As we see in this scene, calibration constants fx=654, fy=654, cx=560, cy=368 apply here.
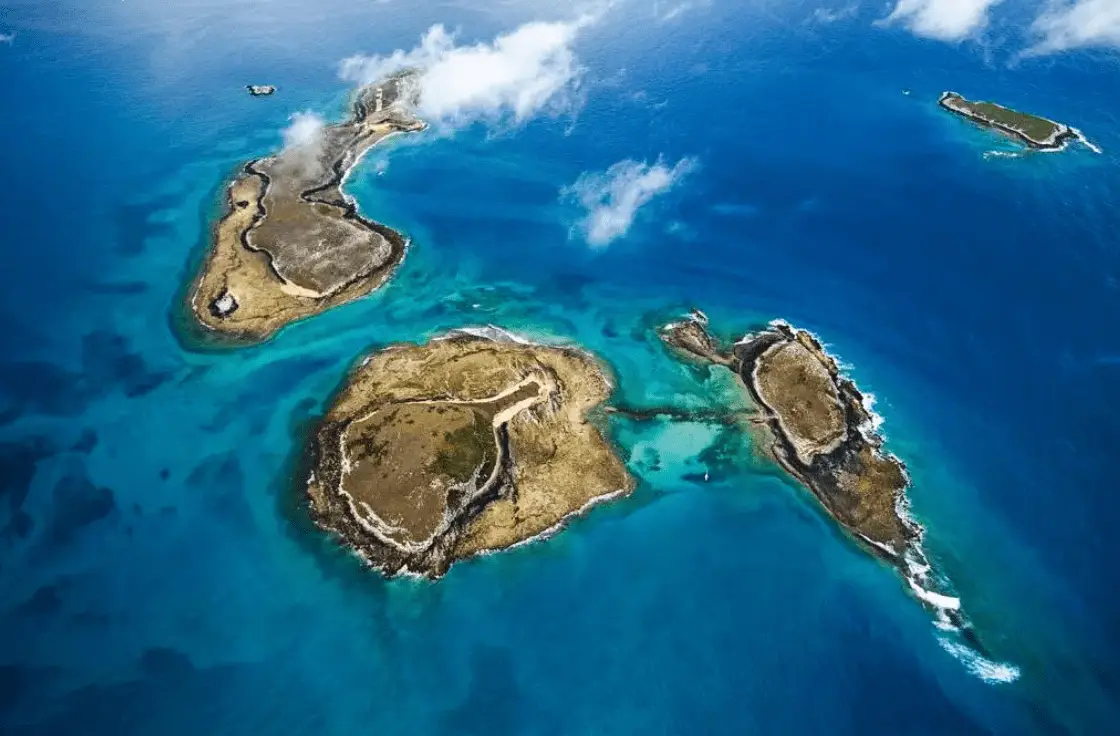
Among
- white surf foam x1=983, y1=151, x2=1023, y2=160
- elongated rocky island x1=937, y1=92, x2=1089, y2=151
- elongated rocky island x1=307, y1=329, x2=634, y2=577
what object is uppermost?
elongated rocky island x1=937, y1=92, x2=1089, y2=151

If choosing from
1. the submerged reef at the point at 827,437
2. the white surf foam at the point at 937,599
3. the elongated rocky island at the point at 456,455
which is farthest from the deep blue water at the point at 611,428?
the elongated rocky island at the point at 456,455

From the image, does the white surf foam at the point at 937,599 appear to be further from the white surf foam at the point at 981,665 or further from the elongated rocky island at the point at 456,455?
the elongated rocky island at the point at 456,455

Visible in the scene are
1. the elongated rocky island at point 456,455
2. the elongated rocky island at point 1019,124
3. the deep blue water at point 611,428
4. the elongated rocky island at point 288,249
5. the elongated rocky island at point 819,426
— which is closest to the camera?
the deep blue water at point 611,428

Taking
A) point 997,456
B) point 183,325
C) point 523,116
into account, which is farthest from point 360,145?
point 997,456

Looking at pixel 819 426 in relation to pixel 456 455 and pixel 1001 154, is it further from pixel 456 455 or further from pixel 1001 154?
pixel 1001 154

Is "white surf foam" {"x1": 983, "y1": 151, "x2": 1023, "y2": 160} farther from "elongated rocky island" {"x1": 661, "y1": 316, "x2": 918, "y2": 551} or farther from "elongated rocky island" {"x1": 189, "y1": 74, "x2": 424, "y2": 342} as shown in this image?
"elongated rocky island" {"x1": 189, "y1": 74, "x2": 424, "y2": 342}

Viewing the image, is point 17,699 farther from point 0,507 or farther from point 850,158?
point 850,158

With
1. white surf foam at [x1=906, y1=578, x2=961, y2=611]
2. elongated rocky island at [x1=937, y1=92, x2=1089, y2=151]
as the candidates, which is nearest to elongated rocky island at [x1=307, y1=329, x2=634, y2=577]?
white surf foam at [x1=906, y1=578, x2=961, y2=611]

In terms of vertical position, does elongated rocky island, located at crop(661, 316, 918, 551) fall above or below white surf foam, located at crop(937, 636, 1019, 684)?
above
